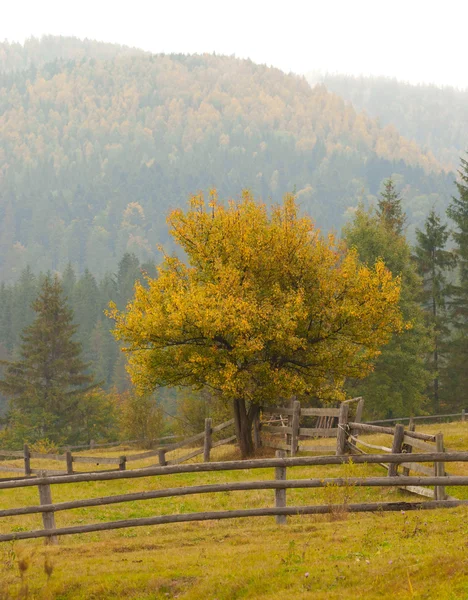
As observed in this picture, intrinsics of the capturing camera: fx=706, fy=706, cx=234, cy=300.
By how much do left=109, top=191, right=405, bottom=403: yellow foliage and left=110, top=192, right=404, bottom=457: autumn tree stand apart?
4 centimetres

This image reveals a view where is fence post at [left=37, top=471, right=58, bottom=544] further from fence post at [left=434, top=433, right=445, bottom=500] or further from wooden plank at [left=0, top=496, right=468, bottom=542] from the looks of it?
fence post at [left=434, top=433, right=445, bottom=500]

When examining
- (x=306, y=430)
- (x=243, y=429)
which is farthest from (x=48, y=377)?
(x=306, y=430)

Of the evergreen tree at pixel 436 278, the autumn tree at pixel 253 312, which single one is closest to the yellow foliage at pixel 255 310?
the autumn tree at pixel 253 312

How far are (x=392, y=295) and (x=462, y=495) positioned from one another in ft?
32.6

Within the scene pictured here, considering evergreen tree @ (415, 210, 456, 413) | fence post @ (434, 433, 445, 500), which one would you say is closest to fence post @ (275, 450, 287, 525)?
fence post @ (434, 433, 445, 500)

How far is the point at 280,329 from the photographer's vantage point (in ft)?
80.9

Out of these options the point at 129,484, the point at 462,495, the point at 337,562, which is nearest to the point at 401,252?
the point at 129,484

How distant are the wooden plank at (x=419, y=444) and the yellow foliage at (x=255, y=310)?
312 inches

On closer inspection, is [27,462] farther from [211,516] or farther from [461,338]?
[461,338]

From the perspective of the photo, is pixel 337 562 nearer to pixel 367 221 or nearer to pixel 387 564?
pixel 387 564

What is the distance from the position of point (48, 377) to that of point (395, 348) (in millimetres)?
31696

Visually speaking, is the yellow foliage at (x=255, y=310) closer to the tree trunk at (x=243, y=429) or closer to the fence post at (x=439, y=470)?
A: the tree trunk at (x=243, y=429)

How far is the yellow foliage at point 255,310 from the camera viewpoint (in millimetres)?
24500

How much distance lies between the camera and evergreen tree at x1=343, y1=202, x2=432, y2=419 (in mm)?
45031
